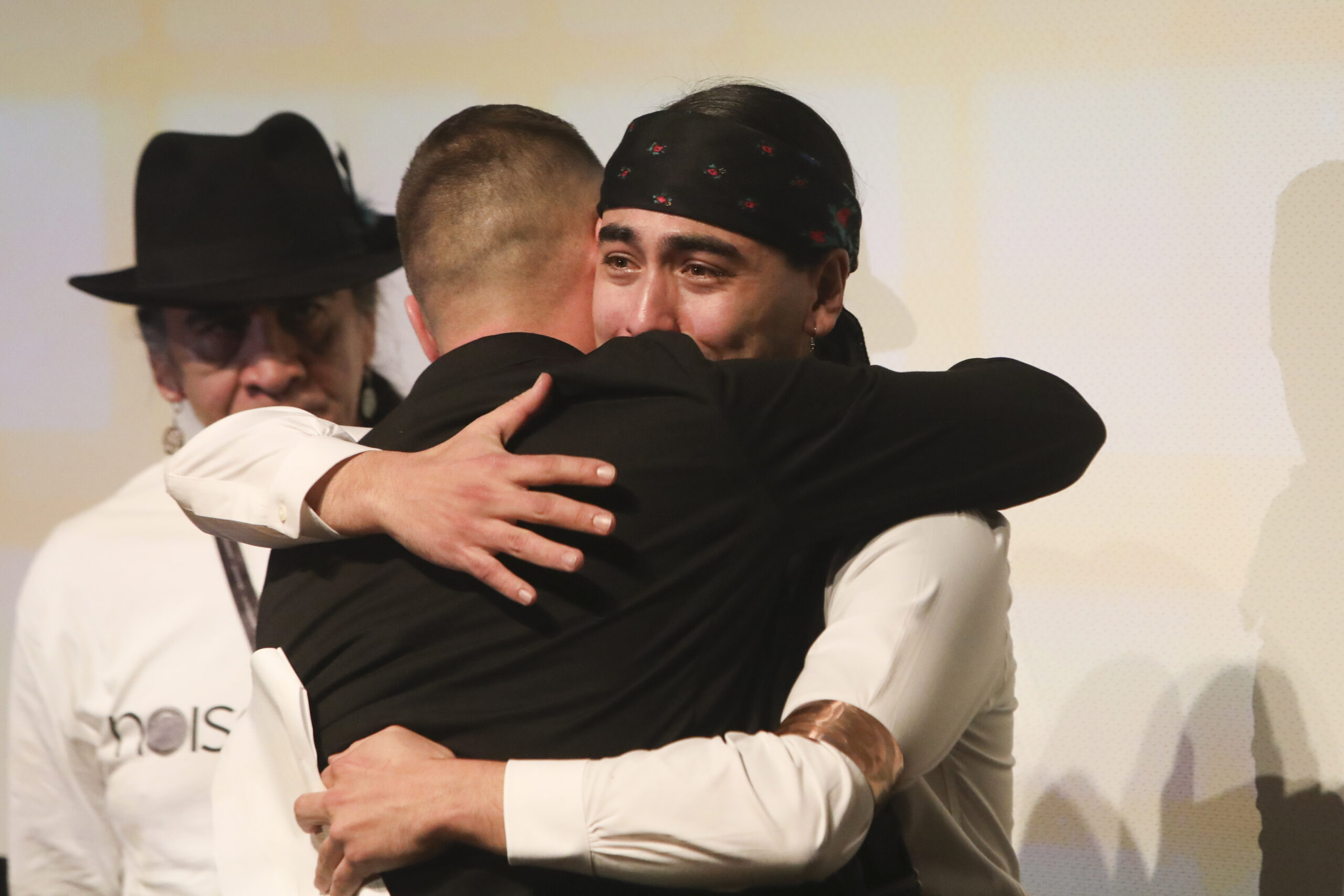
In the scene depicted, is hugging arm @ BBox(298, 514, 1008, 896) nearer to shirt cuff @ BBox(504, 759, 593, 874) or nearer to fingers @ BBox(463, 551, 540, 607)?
shirt cuff @ BBox(504, 759, 593, 874)

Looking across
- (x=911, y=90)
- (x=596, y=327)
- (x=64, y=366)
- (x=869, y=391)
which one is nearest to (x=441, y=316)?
(x=596, y=327)

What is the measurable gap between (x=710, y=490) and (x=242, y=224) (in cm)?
172

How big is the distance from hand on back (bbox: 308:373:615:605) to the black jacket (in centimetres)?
3

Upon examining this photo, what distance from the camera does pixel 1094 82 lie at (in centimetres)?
234

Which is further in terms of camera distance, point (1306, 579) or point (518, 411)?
point (1306, 579)

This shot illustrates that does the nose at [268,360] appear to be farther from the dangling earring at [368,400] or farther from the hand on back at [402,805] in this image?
the hand on back at [402,805]

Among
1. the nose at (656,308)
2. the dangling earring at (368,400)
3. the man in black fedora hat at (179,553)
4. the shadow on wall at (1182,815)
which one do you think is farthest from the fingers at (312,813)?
the shadow on wall at (1182,815)

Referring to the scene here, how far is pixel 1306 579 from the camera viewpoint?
2.22 metres

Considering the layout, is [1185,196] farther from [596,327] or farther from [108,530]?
[108,530]

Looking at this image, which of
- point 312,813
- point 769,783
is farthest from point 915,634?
point 312,813

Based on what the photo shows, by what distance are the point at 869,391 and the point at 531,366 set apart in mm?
337

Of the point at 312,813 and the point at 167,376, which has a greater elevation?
the point at 167,376

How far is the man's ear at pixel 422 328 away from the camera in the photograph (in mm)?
1513

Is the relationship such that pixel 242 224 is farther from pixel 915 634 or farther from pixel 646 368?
pixel 915 634
